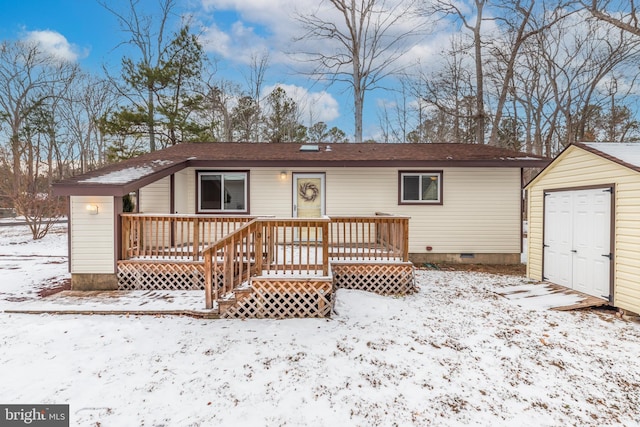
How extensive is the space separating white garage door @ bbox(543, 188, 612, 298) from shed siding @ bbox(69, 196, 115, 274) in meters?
9.02

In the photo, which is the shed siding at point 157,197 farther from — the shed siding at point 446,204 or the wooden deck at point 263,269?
the wooden deck at point 263,269

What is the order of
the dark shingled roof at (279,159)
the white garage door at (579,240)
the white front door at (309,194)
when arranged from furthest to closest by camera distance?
the white front door at (309,194) → the dark shingled roof at (279,159) → the white garage door at (579,240)

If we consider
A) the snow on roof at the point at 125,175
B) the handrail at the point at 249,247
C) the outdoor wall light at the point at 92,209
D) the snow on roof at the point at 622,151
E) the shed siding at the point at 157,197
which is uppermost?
the snow on roof at the point at 622,151

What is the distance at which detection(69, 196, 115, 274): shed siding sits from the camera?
584cm

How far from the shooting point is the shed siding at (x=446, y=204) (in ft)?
28.3

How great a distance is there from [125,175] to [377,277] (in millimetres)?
5732

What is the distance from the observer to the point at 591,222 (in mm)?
5359

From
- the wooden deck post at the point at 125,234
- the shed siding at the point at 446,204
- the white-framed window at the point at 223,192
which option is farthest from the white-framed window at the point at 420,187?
the wooden deck post at the point at 125,234

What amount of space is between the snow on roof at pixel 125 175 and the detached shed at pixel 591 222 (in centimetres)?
874

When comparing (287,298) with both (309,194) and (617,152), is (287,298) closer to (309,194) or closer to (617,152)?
(309,194)

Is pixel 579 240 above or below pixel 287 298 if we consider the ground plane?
above

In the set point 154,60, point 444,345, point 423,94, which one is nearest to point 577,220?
point 444,345

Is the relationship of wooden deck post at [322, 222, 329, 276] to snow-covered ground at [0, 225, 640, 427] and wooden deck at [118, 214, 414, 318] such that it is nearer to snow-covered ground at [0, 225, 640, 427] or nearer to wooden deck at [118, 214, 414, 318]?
wooden deck at [118, 214, 414, 318]

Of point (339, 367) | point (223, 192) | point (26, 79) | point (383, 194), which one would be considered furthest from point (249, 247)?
point (26, 79)
